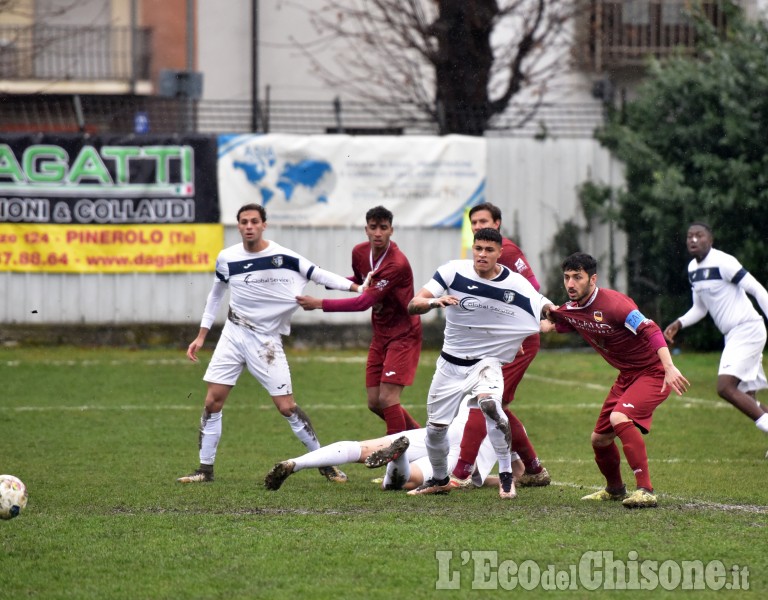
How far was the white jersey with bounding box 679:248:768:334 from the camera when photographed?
40.6 feet

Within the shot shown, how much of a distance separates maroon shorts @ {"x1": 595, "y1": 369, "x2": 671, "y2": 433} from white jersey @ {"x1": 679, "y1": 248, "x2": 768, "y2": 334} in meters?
3.67

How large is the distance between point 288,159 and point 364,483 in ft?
37.9

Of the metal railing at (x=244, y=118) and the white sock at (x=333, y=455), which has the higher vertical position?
the metal railing at (x=244, y=118)

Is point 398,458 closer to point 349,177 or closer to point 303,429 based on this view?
point 303,429

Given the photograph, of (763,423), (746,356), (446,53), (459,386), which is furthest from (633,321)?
(446,53)

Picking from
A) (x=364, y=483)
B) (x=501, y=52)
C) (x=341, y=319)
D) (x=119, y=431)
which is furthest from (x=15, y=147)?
(x=364, y=483)

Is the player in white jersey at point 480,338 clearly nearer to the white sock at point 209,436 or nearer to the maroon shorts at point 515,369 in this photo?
the maroon shorts at point 515,369

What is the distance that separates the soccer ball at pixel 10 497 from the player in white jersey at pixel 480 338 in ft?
9.26

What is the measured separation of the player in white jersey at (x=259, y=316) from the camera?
10.2 metres

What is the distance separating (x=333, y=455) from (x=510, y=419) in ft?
5.16

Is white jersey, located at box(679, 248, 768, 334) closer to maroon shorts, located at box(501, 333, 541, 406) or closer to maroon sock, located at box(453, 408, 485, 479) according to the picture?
maroon shorts, located at box(501, 333, 541, 406)

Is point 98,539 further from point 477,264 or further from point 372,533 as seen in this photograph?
point 477,264

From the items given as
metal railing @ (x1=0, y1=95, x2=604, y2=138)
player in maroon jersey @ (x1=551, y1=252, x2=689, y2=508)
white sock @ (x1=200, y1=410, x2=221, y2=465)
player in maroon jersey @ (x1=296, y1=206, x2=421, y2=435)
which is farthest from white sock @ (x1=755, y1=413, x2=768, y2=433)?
metal railing @ (x1=0, y1=95, x2=604, y2=138)

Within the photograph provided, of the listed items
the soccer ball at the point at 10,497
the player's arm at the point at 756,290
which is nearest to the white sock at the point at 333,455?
the soccer ball at the point at 10,497
